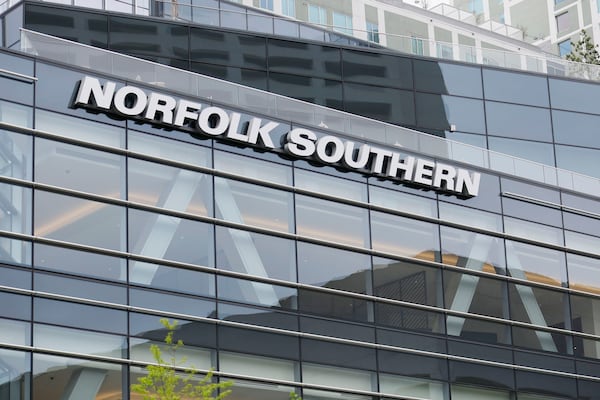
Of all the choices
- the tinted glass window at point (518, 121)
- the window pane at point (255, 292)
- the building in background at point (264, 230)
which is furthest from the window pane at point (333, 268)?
the tinted glass window at point (518, 121)

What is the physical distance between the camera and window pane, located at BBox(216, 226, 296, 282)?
33.0 metres

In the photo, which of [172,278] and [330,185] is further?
[330,185]

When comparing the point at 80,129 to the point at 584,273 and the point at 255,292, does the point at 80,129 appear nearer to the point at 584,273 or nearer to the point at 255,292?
the point at 255,292

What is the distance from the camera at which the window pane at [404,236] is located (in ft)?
119

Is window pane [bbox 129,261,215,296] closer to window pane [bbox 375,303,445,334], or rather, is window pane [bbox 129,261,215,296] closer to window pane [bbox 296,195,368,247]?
window pane [bbox 296,195,368,247]

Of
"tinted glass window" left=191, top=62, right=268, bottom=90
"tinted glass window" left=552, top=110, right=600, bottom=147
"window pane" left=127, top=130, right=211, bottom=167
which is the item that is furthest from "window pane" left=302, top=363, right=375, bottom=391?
"tinted glass window" left=552, top=110, right=600, bottom=147

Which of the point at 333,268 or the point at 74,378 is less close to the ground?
the point at 333,268

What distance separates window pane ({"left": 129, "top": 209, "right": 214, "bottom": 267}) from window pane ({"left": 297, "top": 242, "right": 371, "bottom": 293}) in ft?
9.14

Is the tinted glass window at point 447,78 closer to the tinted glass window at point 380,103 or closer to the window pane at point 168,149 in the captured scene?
the tinted glass window at point 380,103

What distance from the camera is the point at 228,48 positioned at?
4328 cm

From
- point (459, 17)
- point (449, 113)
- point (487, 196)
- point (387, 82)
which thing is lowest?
point (487, 196)

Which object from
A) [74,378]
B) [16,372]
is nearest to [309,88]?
[74,378]

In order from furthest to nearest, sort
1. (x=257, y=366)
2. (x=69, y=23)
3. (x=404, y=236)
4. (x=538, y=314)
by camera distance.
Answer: (x=69, y=23)
(x=538, y=314)
(x=404, y=236)
(x=257, y=366)

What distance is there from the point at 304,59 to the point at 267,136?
9855 mm
